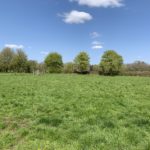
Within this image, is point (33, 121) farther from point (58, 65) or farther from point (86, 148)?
point (58, 65)

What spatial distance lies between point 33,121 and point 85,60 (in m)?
54.2

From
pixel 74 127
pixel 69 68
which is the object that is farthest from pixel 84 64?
pixel 74 127

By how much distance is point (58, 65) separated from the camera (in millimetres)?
64875

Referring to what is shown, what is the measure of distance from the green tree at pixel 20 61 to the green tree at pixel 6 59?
237 centimetres

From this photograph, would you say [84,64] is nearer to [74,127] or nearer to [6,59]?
[6,59]

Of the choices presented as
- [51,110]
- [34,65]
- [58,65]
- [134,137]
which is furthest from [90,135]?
[34,65]

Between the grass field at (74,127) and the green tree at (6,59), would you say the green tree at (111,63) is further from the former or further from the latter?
the grass field at (74,127)

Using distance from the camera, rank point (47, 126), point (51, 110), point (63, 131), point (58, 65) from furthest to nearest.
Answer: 1. point (58, 65)
2. point (51, 110)
3. point (47, 126)
4. point (63, 131)

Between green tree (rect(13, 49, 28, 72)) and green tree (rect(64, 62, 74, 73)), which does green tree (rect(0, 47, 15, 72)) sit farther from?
green tree (rect(64, 62, 74, 73))

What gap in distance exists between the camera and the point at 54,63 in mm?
64438

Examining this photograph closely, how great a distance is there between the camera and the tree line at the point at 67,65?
5681cm

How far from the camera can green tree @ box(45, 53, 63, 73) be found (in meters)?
64.1

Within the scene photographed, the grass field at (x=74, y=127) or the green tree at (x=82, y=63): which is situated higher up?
the green tree at (x=82, y=63)

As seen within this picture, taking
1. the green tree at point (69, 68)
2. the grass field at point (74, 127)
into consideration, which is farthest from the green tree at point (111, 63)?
the grass field at point (74, 127)
